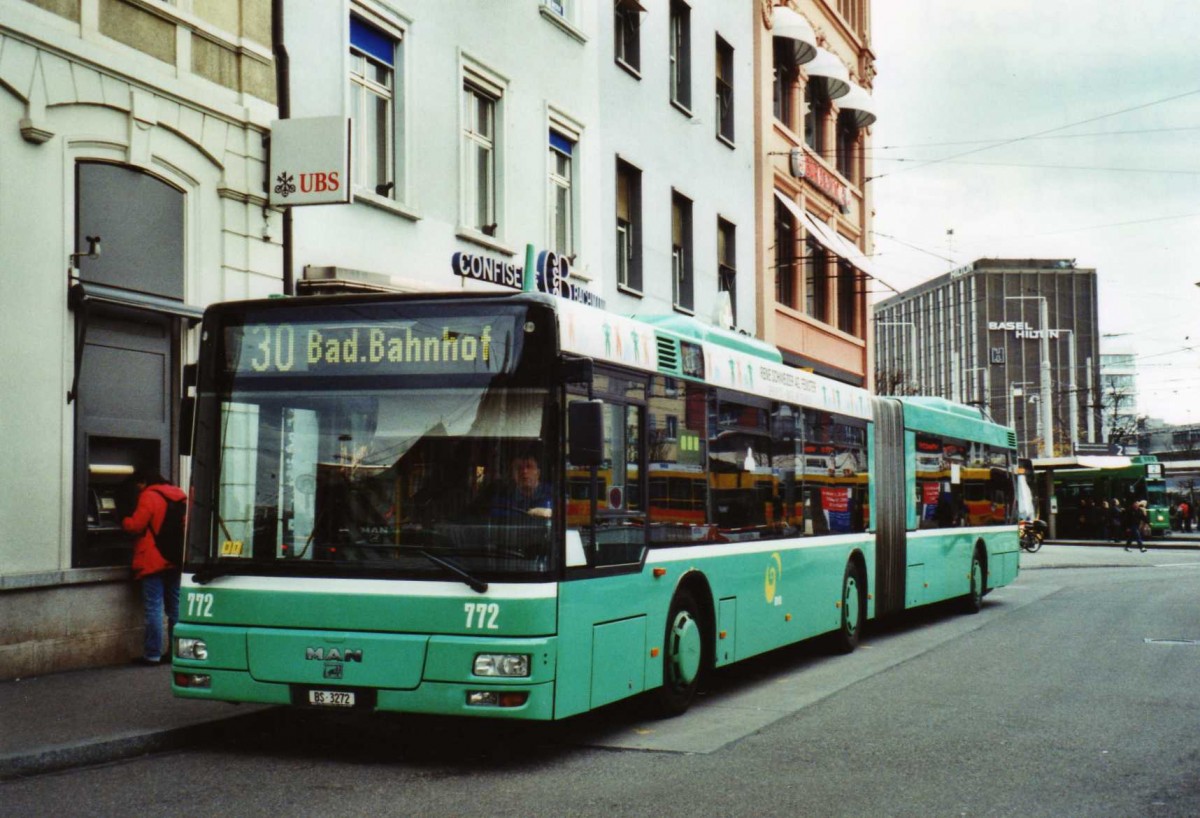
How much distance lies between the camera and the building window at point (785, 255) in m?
31.1

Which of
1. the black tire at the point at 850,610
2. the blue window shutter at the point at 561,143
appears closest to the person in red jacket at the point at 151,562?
the black tire at the point at 850,610

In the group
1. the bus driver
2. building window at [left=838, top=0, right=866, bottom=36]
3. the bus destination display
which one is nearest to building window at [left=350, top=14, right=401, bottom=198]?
the bus destination display

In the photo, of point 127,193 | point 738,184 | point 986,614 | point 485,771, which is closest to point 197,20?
point 127,193

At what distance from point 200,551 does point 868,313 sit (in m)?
31.3

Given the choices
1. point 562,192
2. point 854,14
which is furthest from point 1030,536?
point 562,192

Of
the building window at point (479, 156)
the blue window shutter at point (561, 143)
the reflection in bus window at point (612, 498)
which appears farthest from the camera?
the blue window shutter at point (561, 143)

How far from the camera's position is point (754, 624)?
38.9 ft

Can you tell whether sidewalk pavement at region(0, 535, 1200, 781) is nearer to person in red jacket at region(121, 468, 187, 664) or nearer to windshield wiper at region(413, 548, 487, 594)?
person in red jacket at region(121, 468, 187, 664)

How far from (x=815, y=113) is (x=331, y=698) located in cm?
2879

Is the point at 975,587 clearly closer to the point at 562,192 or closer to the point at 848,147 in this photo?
the point at 562,192

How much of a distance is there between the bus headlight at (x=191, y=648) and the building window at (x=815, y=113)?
1063 inches

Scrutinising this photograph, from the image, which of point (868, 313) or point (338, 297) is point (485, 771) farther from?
point (868, 313)

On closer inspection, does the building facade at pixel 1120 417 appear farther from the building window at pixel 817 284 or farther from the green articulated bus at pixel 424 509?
the green articulated bus at pixel 424 509

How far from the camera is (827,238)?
29531 mm
